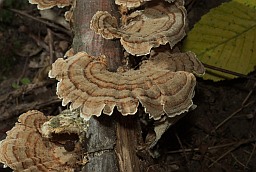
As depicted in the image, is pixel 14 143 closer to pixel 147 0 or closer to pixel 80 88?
pixel 80 88

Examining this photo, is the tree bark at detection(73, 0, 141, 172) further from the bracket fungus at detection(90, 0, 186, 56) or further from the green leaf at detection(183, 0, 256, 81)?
the green leaf at detection(183, 0, 256, 81)

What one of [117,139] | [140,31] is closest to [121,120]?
[117,139]

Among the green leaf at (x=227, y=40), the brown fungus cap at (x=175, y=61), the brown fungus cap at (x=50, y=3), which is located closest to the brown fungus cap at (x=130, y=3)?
the brown fungus cap at (x=175, y=61)

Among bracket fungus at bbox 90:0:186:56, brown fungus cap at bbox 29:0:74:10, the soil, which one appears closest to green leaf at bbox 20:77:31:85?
the soil

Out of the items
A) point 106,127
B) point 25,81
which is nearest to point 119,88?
point 106,127

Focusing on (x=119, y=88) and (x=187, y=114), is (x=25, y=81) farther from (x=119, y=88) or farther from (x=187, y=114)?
(x=119, y=88)

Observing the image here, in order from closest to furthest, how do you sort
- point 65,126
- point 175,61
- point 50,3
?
1. point 65,126
2. point 175,61
3. point 50,3
